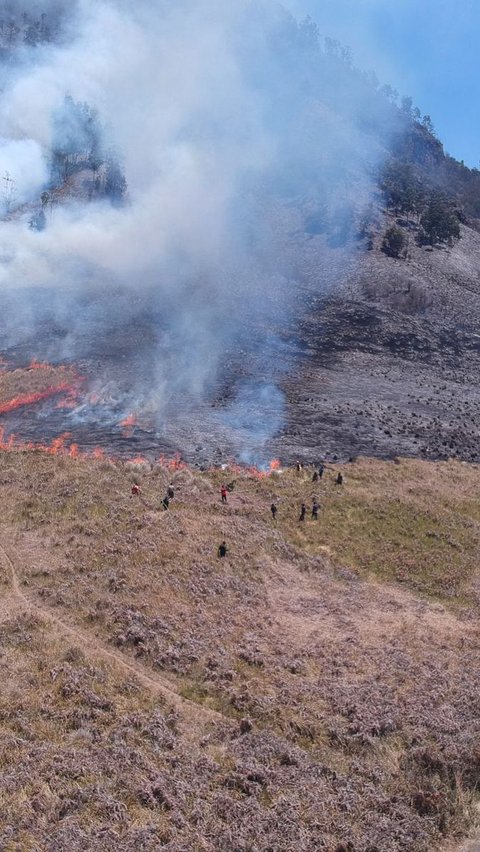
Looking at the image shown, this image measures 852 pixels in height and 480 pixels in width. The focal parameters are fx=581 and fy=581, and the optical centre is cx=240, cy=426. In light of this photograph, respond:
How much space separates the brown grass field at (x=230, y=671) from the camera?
14.2m

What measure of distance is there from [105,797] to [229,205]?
94.0 meters

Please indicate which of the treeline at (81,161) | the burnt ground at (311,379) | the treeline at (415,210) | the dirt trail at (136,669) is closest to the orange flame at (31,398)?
the burnt ground at (311,379)

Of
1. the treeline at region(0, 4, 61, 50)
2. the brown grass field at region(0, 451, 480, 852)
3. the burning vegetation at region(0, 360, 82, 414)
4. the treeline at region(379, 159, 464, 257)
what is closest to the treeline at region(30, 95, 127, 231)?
the treeline at region(0, 4, 61, 50)

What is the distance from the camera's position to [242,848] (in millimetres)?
13414

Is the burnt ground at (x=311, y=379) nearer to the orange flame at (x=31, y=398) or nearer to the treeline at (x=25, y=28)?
the orange flame at (x=31, y=398)

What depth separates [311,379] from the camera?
54594 mm

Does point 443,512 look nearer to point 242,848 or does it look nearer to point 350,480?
point 350,480

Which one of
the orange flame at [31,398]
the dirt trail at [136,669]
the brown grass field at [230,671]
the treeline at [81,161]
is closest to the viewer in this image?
the brown grass field at [230,671]

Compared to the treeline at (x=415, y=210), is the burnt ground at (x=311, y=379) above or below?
below

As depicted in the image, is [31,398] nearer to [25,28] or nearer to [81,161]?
[81,161]

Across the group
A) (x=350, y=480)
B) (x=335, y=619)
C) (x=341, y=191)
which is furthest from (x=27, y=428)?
(x=341, y=191)

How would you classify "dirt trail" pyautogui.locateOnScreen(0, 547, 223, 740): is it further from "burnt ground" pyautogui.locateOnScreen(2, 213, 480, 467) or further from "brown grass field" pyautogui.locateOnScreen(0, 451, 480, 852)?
"burnt ground" pyautogui.locateOnScreen(2, 213, 480, 467)

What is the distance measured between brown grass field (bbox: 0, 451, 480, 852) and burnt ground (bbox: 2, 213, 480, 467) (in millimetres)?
8544

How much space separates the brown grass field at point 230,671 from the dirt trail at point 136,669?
79mm
